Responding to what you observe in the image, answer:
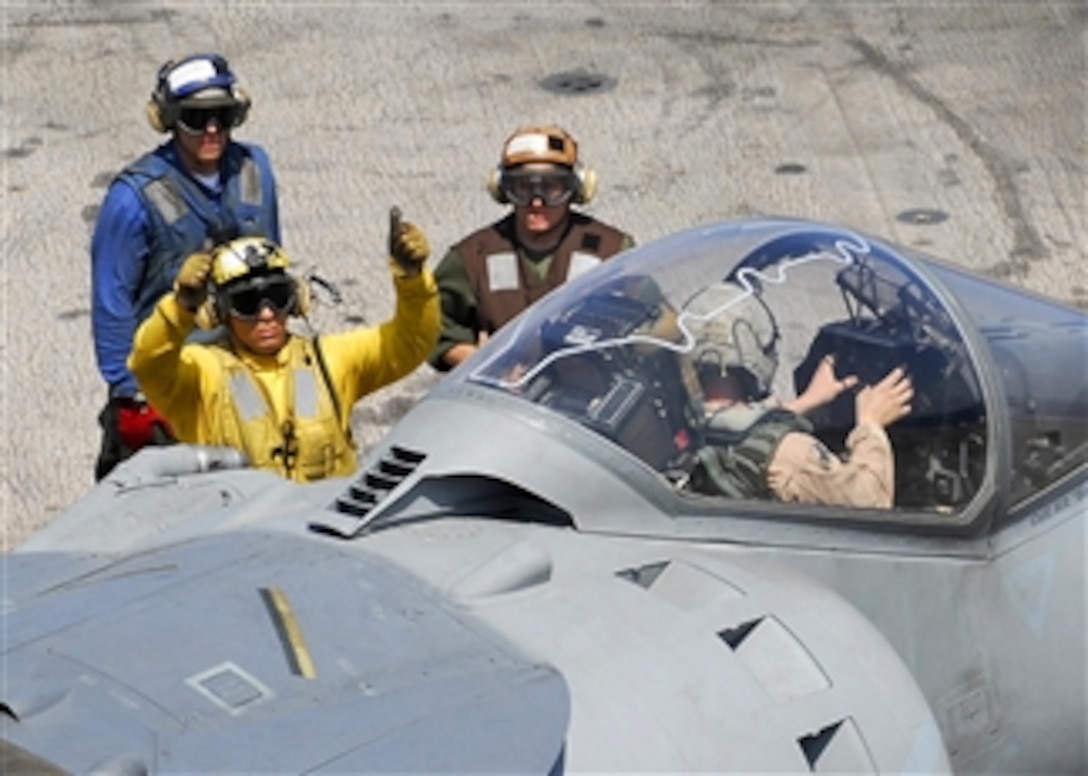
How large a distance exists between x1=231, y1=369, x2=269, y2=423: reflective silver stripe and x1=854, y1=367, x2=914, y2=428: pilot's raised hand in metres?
2.08

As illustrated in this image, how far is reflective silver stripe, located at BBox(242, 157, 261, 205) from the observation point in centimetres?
789

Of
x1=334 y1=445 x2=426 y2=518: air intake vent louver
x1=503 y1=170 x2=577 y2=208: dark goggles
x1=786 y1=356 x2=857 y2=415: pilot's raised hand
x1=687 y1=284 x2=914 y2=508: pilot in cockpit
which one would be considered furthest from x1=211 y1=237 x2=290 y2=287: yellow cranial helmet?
x1=786 y1=356 x2=857 y2=415: pilot's raised hand

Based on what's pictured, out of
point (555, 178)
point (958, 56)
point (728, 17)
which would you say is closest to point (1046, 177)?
point (958, 56)

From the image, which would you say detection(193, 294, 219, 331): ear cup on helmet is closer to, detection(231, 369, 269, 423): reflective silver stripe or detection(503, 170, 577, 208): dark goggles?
detection(231, 369, 269, 423): reflective silver stripe

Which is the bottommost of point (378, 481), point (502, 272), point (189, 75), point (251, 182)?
point (378, 481)

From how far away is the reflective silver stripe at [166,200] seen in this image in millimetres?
7684

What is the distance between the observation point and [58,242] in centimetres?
1173

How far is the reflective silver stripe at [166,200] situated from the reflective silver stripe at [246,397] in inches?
46.5

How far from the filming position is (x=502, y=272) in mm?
7559

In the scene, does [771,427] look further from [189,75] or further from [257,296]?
[189,75]

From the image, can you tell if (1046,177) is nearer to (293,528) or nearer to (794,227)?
(794,227)

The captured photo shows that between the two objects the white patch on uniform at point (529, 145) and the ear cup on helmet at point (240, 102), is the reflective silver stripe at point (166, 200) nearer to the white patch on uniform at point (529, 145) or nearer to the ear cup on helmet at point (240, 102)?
the ear cup on helmet at point (240, 102)

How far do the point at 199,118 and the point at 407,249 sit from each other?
1.49 metres

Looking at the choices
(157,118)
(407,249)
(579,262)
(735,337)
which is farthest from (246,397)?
(735,337)
